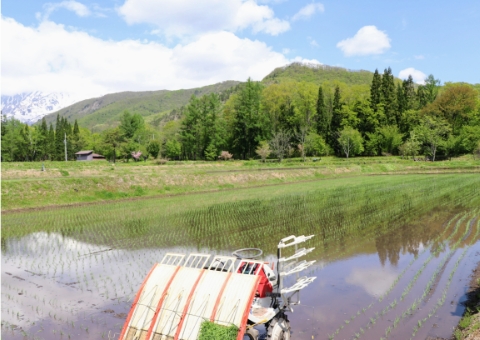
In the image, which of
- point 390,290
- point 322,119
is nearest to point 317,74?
point 322,119

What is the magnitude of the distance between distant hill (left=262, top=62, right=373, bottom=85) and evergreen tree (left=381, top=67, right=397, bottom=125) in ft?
214

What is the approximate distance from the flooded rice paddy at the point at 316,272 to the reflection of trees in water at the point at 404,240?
1.8 inches

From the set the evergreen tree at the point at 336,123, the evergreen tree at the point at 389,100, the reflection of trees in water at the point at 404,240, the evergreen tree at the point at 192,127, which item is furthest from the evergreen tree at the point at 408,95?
the reflection of trees in water at the point at 404,240

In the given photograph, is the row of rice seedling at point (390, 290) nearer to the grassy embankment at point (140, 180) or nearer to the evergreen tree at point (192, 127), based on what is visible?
the grassy embankment at point (140, 180)

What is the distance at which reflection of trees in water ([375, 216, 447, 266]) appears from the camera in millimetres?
14312

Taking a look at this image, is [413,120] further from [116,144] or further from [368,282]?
[368,282]

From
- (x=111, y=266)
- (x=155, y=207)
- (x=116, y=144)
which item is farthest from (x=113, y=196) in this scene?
(x=116, y=144)

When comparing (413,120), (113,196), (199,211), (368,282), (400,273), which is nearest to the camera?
(368,282)

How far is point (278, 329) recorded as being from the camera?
691cm

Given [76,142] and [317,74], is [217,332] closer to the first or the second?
[76,142]

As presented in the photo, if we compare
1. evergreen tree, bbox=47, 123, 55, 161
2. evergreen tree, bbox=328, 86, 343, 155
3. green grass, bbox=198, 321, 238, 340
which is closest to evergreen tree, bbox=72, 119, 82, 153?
evergreen tree, bbox=47, 123, 55, 161

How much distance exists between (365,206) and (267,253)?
1324 centimetres

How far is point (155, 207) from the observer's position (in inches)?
1015

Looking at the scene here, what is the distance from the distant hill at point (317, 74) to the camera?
148000mm
